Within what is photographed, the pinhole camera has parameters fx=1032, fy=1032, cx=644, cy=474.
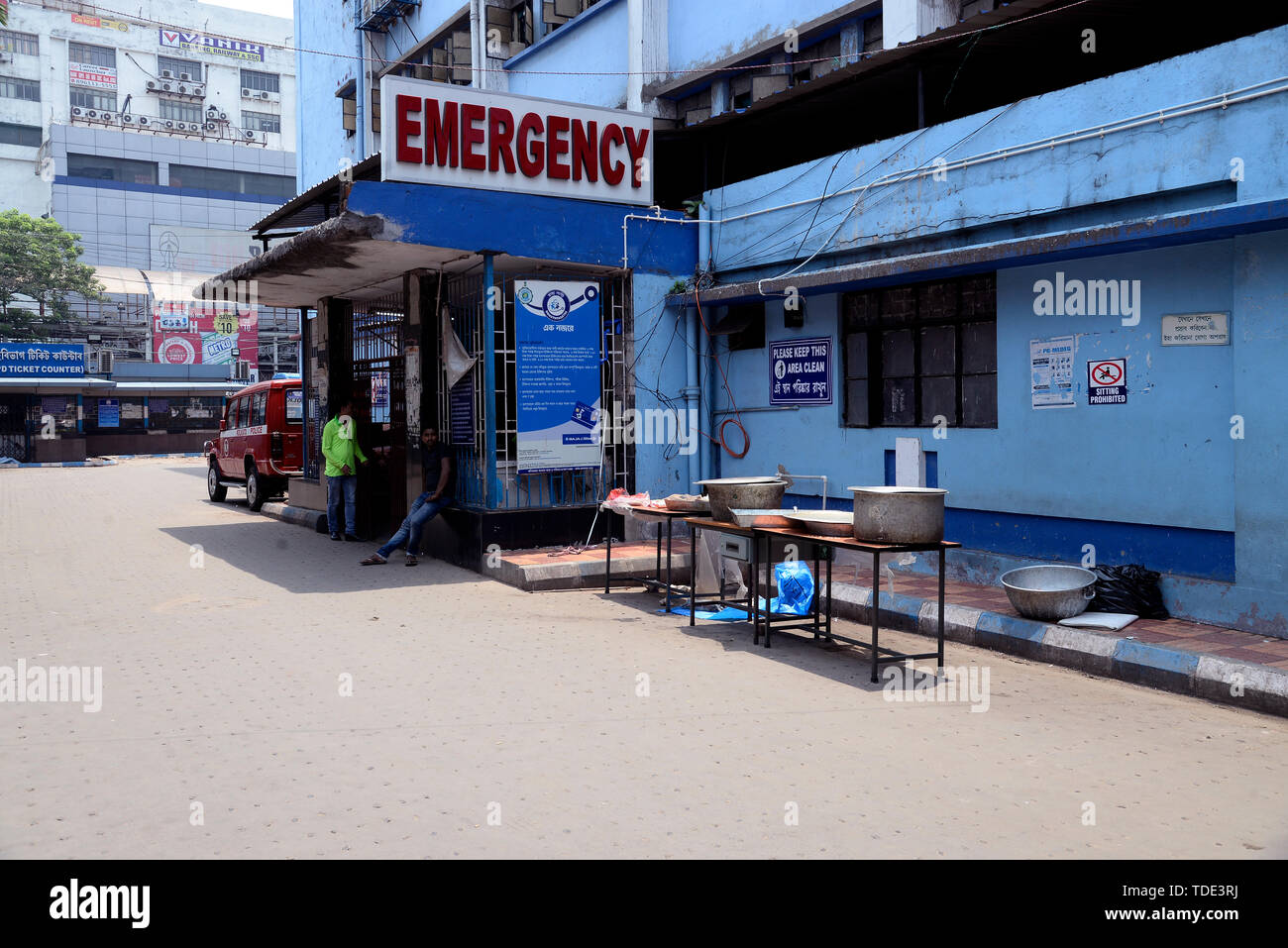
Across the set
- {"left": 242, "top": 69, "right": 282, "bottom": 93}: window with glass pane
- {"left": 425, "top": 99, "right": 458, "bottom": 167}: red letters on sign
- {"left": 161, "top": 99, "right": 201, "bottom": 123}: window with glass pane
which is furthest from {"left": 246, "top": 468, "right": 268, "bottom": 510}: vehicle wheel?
{"left": 242, "top": 69, "right": 282, "bottom": 93}: window with glass pane

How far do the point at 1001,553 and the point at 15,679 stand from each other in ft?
26.2

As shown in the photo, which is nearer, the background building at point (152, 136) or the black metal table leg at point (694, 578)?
the black metal table leg at point (694, 578)

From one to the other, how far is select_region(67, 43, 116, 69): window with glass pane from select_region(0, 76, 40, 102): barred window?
305 cm

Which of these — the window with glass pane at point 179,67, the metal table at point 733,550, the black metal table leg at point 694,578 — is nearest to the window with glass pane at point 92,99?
the window with glass pane at point 179,67

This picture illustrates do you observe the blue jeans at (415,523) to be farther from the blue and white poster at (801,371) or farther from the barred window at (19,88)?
the barred window at (19,88)

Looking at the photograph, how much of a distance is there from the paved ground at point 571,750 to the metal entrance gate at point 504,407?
2.97 meters

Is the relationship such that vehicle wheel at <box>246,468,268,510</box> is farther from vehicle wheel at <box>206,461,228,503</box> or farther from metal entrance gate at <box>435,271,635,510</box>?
metal entrance gate at <box>435,271,635,510</box>

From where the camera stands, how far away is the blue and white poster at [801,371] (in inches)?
460

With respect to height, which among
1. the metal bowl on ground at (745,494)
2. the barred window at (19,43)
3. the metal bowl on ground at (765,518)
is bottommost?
the metal bowl on ground at (765,518)

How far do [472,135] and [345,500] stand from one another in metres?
5.61

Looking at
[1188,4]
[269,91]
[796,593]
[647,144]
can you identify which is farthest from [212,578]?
[269,91]

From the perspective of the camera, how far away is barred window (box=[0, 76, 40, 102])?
68.8 meters

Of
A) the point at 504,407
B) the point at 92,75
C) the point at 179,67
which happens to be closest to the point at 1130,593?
the point at 504,407

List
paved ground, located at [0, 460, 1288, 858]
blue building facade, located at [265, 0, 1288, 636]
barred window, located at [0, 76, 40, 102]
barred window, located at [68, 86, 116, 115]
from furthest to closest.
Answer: barred window, located at [68, 86, 116, 115] < barred window, located at [0, 76, 40, 102] < blue building facade, located at [265, 0, 1288, 636] < paved ground, located at [0, 460, 1288, 858]
